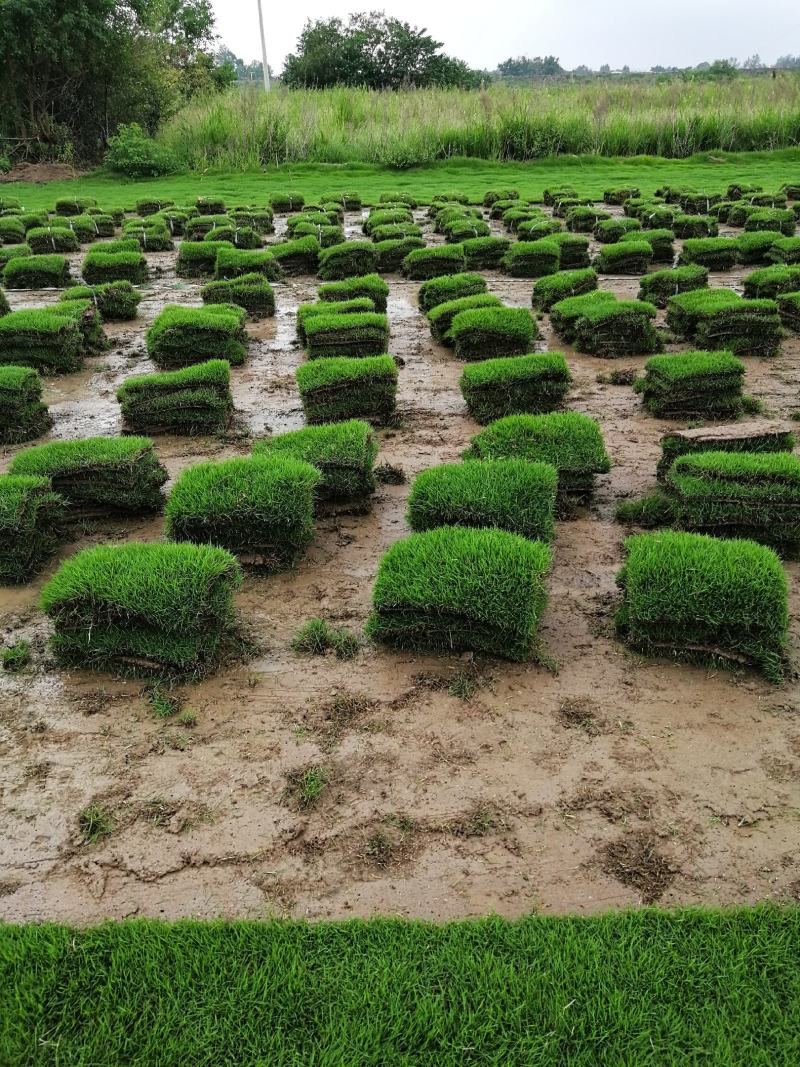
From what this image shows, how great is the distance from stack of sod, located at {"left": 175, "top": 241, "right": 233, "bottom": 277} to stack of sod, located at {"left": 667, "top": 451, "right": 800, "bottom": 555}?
34.4 ft

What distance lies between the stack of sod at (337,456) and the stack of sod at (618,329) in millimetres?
4073

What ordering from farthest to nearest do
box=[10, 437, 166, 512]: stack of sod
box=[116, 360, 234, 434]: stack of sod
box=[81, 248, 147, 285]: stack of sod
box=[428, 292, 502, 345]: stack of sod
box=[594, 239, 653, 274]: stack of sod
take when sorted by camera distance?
1. box=[81, 248, 147, 285]: stack of sod
2. box=[594, 239, 653, 274]: stack of sod
3. box=[428, 292, 502, 345]: stack of sod
4. box=[116, 360, 234, 434]: stack of sod
5. box=[10, 437, 166, 512]: stack of sod

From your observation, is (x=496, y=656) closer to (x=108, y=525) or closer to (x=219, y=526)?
(x=219, y=526)

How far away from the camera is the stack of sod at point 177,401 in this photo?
6.84 m

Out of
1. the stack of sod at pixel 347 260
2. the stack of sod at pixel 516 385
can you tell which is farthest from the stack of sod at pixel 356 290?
the stack of sod at pixel 516 385

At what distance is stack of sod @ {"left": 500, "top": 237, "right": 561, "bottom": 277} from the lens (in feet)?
39.9

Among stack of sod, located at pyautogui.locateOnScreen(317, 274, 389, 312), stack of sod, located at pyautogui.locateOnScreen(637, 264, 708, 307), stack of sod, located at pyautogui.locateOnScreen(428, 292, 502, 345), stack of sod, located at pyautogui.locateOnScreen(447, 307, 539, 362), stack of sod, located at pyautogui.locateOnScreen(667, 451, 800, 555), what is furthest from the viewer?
stack of sod, located at pyautogui.locateOnScreen(637, 264, 708, 307)

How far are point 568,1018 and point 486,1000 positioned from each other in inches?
9.8

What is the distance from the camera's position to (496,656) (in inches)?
157

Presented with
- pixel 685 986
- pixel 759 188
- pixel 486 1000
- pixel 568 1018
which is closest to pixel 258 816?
pixel 486 1000

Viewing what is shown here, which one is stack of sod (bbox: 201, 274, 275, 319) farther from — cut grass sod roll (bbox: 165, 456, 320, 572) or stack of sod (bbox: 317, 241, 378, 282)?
cut grass sod roll (bbox: 165, 456, 320, 572)

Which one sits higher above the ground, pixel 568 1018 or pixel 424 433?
pixel 424 433

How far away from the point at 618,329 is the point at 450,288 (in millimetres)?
2720

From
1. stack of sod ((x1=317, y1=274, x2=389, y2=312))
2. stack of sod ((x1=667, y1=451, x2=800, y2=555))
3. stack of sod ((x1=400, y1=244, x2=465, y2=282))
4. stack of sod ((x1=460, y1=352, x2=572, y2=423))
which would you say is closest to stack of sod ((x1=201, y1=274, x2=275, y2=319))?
stack of sod ((x1=317, y1=274, x2=389, y2=312))
